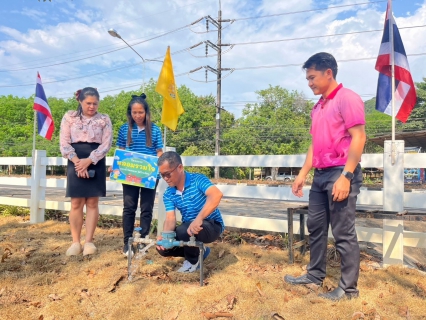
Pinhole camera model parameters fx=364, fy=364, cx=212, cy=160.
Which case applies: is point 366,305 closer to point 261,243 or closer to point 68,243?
point 261,243

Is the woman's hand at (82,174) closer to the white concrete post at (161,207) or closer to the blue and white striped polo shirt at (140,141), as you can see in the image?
the blue and white striped polo shirt at (140,141)

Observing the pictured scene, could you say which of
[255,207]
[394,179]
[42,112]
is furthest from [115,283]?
[255,207]

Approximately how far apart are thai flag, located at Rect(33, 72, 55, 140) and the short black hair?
17.2 feet

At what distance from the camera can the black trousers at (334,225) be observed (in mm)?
2545

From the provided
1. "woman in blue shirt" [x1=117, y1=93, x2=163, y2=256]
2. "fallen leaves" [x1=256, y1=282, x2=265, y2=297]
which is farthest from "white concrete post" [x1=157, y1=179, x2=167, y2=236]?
"fallen leaves" [x1=256, y1=282, x2=265, y2=297]

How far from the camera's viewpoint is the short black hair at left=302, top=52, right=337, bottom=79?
264 cm

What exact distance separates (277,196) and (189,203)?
5.22ft

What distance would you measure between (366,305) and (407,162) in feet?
5.17

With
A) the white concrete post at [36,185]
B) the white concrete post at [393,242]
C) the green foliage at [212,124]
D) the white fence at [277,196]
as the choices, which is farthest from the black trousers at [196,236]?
the green foliage at [212,124]

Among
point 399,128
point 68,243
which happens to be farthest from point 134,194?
point 399,128

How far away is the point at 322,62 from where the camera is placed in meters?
2.64

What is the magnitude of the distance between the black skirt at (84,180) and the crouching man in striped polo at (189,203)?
4.03 feet

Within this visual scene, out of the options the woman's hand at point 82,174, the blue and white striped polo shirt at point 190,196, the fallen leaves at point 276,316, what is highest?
the woman's hand at point 82,174

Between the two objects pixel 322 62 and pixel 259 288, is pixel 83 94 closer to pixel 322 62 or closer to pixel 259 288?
pixel 322 62
